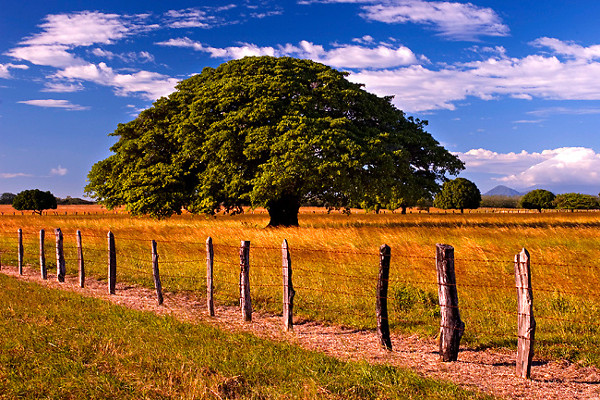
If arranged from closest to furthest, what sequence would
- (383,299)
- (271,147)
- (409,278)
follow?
(383,299) < (409,278) < (271,147)

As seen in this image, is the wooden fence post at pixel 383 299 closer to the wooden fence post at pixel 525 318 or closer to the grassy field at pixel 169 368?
the grassy field at pixel 169 368

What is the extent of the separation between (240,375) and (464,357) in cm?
381

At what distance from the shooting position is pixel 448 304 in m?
7.67

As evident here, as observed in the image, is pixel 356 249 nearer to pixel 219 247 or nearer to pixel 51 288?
pixel 219 247

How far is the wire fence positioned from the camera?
9750 millimetres

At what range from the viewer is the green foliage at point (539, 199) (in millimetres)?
120606

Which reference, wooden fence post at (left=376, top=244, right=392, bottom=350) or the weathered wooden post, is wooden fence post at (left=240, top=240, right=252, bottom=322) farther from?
wooden fence post at (left=376, top=244, right=392, bottom=350)

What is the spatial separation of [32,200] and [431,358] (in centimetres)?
10277

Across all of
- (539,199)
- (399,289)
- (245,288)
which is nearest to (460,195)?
(539,199)

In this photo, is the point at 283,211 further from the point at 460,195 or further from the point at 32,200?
the point at 32,200

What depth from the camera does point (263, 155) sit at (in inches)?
1145

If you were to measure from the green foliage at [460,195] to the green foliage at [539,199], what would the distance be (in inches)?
1230

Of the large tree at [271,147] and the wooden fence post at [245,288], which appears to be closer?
the wooden fence post at [245,288]

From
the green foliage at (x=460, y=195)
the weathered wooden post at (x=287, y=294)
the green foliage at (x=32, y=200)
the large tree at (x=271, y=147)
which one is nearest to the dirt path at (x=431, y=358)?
the weathered wooden post at (x=287, y=294)
